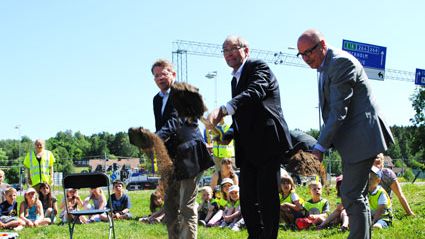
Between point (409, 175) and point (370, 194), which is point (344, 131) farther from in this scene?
point (409, 175)

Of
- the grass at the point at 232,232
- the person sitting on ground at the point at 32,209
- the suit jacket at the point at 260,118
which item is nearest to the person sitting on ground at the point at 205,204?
the grass at the point at 232,232

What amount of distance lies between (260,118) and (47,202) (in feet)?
29.5

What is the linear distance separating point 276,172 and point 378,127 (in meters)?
1.04

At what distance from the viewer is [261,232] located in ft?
16.3

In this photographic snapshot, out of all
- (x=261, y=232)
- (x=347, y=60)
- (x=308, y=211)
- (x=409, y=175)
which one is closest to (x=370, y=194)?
(x=308, y=211)

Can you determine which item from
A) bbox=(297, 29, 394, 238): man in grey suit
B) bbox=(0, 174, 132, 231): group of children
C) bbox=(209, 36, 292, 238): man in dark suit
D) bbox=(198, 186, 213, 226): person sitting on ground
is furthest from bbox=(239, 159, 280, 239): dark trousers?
bbox=(0, 174, 132, 231): group of children

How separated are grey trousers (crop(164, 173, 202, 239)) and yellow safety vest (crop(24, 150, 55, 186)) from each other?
846 centimetres

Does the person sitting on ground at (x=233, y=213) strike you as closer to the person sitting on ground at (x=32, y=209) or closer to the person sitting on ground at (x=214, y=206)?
the person sitting on ground at (x=214, y=206)

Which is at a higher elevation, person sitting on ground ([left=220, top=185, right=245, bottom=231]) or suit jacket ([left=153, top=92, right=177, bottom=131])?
suit jacket ([left=153, top=92, right=177, bottom=131])

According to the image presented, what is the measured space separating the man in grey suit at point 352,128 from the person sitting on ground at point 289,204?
4207 millimetres

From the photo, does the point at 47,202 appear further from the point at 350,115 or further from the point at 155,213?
the point at 350,115

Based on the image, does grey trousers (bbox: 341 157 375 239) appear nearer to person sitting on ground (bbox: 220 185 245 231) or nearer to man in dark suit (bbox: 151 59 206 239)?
man in dark suit (bbox: 151 59 206 239)

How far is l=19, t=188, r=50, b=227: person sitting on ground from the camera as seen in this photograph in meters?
11.8

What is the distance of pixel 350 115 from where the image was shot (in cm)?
448
